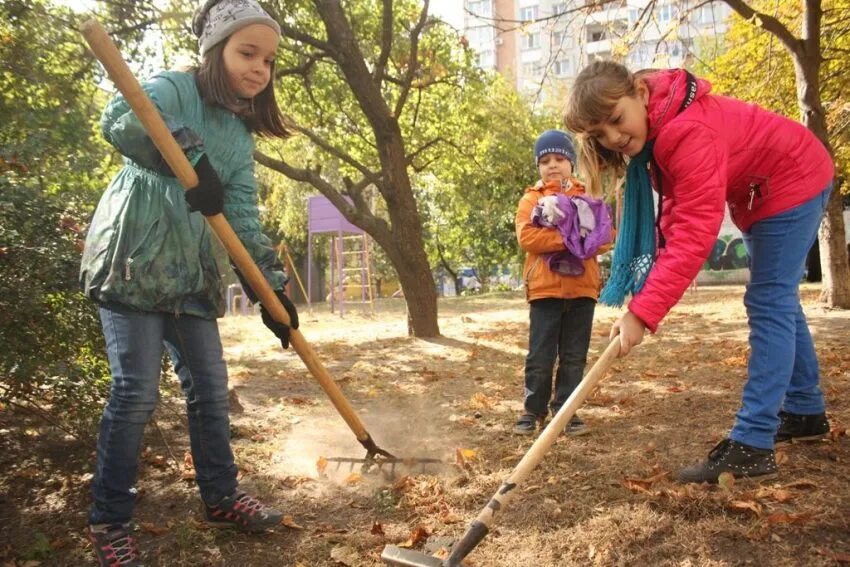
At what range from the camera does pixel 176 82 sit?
8.13 feet

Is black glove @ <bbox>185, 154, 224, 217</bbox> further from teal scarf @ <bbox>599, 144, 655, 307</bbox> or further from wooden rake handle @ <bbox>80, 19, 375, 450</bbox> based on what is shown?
teal scarf @ <bbox>599, 144, 655, 307</bbox>

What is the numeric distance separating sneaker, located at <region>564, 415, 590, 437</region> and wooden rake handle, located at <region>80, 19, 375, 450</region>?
1.57 m

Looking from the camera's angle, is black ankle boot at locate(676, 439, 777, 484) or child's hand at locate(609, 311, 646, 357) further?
black ankle boot at locate(676, 439, 777, 484)

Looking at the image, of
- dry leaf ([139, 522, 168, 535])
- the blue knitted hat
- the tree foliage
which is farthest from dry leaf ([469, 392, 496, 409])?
the tree foliage

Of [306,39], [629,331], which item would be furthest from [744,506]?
[306,39]

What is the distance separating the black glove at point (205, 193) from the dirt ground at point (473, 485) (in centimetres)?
125

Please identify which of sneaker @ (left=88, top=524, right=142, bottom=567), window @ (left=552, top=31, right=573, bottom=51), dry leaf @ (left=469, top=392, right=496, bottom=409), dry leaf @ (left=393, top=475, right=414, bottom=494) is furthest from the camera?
window @ (left=552, top=31, right=573, bottom=51)

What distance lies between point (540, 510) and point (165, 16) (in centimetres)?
731

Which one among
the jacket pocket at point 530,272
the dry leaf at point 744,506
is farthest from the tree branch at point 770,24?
the dry leaf at point 744,506

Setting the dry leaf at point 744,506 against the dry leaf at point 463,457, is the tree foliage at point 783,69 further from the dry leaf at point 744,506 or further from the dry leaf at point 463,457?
the dry leaf at point 744,506

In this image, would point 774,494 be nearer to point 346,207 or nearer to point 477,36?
point 346,207

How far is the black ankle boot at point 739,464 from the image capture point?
8.73ft

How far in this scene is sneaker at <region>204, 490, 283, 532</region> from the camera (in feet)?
8.61

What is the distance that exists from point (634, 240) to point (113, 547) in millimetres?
2337
